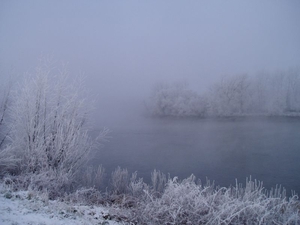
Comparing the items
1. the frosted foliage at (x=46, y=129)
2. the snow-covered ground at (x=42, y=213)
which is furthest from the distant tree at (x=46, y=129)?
the snow-covered ground at (x=42, y=213)

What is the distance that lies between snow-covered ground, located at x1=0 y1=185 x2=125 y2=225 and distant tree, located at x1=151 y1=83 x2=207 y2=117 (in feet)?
156

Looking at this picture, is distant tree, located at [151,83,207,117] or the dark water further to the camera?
distant tree, located at [151,83,207,117]

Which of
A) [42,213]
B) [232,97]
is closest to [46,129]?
[42,213]

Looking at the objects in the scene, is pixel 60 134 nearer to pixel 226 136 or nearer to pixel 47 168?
pixel 47 168

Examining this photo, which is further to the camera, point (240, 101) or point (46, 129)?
point (240, 101)

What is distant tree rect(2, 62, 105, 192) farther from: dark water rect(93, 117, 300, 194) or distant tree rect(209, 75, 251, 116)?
distant tree rect(209, 75, 251, 116)

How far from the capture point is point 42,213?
4.91 metres

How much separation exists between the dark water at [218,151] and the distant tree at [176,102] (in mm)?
11322

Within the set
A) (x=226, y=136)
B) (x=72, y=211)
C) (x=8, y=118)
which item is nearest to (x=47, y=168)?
(x=8, y=118)

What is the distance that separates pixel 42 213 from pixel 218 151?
74.8ft

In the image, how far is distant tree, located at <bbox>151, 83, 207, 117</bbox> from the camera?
52.5 m

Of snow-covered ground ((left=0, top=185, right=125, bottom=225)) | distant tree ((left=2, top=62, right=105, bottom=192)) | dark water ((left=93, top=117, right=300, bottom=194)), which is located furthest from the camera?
dark water ((left=93, top=117, right=300, bottom=194))

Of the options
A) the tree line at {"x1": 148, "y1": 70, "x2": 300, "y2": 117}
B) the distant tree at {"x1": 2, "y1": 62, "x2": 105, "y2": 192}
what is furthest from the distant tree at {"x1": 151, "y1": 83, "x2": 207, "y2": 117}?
the distant tree at {"x1": 2, "y1": 62, "x2": 105, "y2": 192}

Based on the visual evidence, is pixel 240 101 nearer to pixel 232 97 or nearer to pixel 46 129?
pixel 232 97
